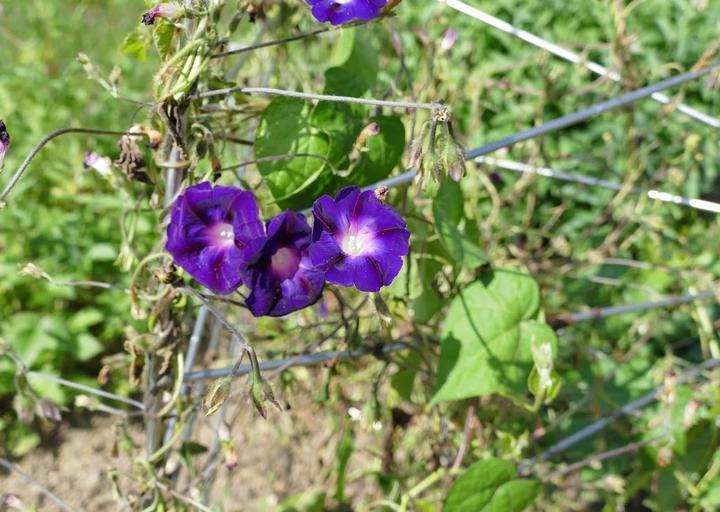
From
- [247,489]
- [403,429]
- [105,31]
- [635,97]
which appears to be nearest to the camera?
[635,97]

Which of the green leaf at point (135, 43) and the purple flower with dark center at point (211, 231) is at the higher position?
the green leaf at point (135, 43)

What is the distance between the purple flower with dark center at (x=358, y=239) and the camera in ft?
2.23

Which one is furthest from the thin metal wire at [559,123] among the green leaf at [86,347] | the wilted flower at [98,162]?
the green leaf at [86,347]

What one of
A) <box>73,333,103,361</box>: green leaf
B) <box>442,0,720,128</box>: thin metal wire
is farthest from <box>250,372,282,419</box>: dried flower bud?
<box>73,333,103,361</box>: green leaf

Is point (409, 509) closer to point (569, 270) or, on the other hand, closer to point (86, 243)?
point (569, 270)

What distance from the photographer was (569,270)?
1.63 meters

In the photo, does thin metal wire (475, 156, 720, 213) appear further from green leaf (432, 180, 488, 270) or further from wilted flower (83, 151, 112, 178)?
wilted flower (83, 151, 112, 178)

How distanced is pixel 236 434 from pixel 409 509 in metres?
0.71

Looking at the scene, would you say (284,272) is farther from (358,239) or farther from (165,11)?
(165,11)

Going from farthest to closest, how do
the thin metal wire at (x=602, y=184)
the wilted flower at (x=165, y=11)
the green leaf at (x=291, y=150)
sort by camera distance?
the thin metal wire at (x=602, y=184)
the green leaf at (x=291, y=150)
the wilted flower at (x=165, y=11)

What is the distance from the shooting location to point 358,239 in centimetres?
71

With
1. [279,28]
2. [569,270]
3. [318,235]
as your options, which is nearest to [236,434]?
[569,270]

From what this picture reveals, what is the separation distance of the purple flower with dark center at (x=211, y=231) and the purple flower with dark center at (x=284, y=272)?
0.02 m

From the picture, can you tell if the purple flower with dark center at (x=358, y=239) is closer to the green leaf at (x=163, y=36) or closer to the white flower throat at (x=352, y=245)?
the white flower throat at (x=352, y=245)
